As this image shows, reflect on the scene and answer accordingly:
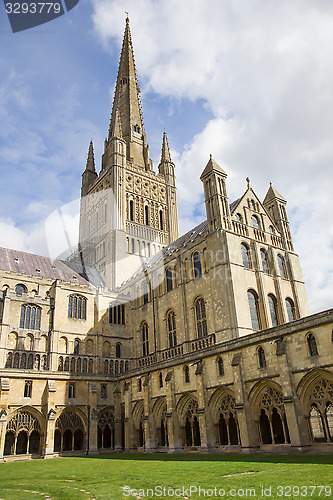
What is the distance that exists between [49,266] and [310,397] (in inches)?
1383

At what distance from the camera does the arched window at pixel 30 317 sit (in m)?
39.2

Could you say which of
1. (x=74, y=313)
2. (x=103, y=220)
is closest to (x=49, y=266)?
(x=74, y=313)

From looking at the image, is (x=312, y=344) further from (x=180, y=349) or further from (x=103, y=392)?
(x=103, y=392)

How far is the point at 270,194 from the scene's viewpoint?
4388cm

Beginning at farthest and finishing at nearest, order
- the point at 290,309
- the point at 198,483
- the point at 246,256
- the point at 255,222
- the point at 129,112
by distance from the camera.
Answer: the point at 129,112
the point at 255,222
the point at 290,309
the point at 246,256
the point at 198,483

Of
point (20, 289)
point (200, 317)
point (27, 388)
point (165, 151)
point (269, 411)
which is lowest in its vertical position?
point (269, 411)

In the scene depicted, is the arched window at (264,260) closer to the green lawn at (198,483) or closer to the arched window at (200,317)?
the arched window at (200,317)

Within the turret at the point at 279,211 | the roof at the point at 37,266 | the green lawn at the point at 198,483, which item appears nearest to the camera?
the green lawn at the point at 198,483

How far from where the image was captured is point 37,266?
46.6 metres


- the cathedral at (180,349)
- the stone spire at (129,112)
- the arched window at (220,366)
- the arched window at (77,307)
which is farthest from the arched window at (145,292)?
the stone spire at (129,112)

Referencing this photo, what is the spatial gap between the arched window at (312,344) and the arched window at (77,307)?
27.5m

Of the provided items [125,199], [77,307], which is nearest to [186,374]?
[77,307]

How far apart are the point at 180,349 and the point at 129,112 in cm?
4707

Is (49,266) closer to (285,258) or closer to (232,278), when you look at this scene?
(232,278)
